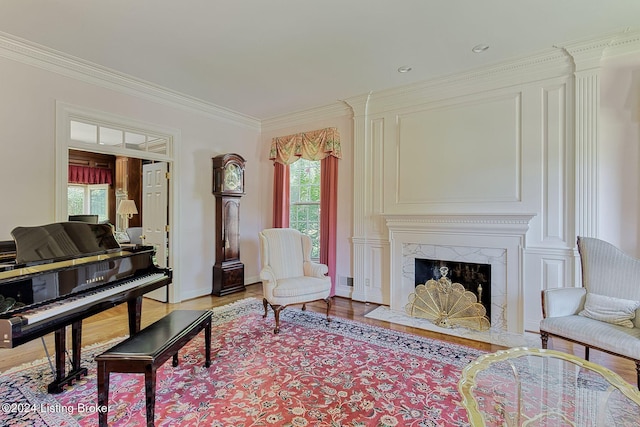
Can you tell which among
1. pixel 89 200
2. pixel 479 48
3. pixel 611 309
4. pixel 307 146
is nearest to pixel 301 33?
pixel 479 48

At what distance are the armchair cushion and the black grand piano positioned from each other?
11.1 ft

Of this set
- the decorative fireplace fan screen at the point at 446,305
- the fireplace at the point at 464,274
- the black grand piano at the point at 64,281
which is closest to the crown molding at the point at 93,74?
the black grand piano at the point at 64,281

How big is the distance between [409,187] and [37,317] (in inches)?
139

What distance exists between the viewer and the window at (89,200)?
22.2ft

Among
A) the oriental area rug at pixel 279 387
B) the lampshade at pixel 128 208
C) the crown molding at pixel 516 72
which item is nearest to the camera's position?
the oriental area rug at pixel 279 387

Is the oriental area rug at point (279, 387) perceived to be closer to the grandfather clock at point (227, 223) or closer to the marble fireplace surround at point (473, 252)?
the marble fireplace surround at point (473, 252)

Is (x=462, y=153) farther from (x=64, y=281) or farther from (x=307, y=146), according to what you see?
(x=64, y=281)

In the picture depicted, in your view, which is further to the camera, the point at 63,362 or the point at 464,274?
the point at 464,274

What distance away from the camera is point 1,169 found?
2.73m

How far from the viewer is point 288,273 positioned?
3.62 m

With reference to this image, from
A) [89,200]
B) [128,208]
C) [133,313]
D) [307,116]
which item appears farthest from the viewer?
[89,200]

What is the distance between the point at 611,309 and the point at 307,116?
13.3 feet

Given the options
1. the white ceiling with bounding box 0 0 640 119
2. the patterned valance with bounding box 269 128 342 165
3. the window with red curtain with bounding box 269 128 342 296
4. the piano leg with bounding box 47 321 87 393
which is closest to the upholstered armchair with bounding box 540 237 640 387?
the white ceiling with bounding box 0 0 640 119

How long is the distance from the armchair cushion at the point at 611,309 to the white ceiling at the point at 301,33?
2.21m
